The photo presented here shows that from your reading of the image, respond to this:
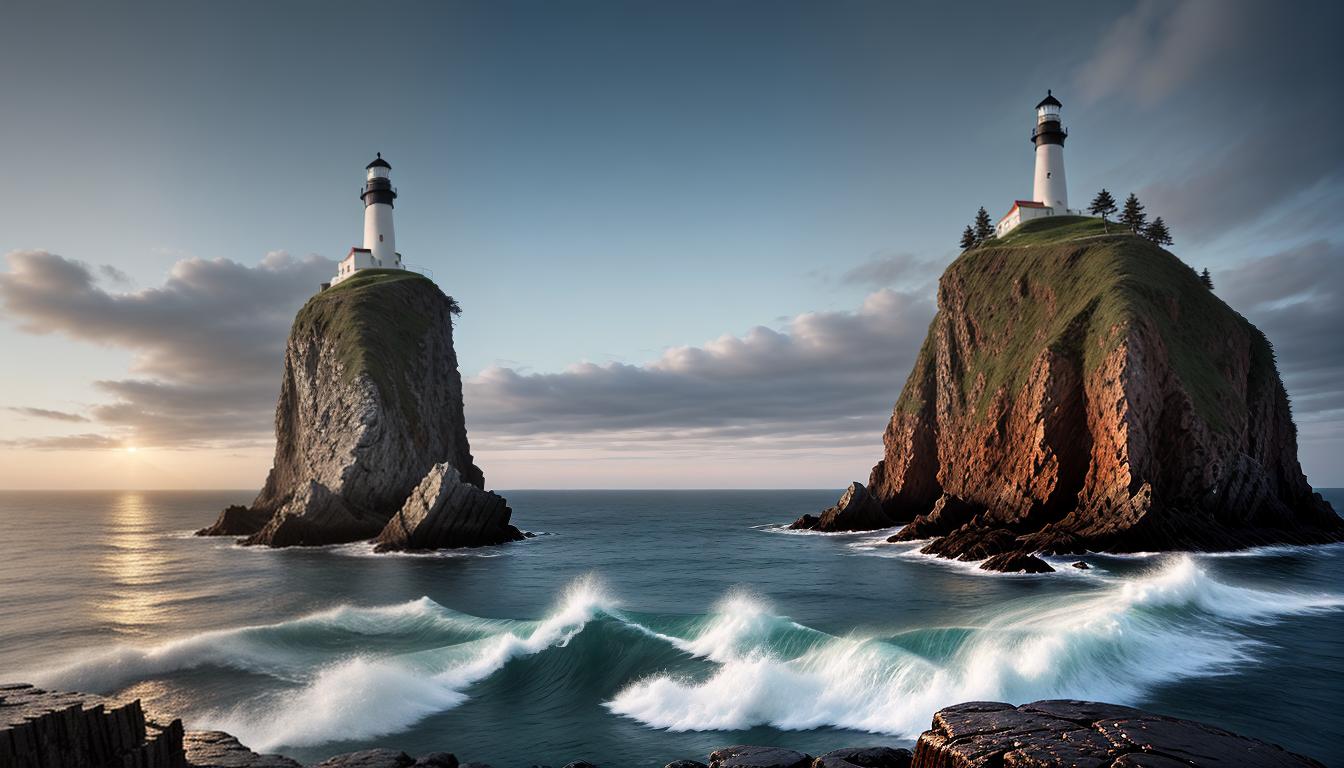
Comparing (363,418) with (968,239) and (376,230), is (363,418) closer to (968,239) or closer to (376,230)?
(376,230)

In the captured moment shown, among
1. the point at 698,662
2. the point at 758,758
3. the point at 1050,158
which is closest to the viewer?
the point at 758,758

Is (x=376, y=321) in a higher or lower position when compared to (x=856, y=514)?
higher

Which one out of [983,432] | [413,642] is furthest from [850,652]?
[983,432]

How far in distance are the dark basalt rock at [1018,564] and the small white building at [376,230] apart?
77958 millimetres

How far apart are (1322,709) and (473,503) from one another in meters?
53.6

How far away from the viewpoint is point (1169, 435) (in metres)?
48.5

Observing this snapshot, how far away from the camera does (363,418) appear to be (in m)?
62.3

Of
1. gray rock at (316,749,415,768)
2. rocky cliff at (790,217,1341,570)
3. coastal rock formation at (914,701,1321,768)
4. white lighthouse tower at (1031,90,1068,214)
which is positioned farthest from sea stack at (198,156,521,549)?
white lighthouse tower at (1031,90,1068,214)

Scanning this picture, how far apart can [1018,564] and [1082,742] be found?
3692cm

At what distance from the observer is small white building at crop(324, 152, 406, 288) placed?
85062 mm

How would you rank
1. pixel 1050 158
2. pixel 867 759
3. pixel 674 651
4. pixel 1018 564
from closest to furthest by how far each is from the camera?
pixel 867 759, pixel 674 651, pixel 1018 564, pixel 1050 158

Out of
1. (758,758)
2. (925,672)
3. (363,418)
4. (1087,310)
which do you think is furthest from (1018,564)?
(363,418)

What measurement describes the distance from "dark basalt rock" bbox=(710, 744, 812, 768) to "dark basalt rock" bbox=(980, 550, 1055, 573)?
110ft

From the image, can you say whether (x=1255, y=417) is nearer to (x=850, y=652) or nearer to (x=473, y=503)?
(x=850, y=652)
